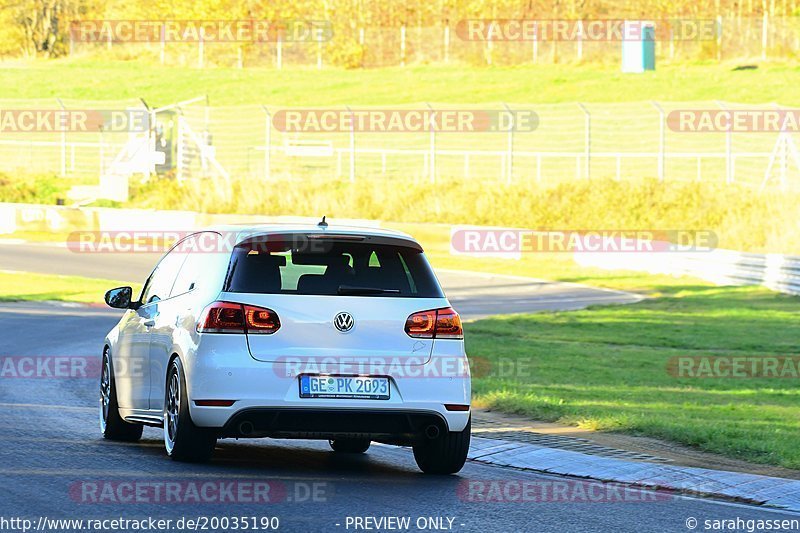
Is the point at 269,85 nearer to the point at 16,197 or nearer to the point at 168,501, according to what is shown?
the point at 16,197

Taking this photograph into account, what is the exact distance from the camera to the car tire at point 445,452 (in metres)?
9.80

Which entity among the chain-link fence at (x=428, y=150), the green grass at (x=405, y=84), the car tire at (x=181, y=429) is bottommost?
the car tire at (x=181, y=429)

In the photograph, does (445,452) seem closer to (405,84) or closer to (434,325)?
(434,325)

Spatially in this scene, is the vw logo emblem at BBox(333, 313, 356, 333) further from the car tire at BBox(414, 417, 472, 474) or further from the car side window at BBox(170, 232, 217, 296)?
the car side window at BBox(170, 232, 217, 296)

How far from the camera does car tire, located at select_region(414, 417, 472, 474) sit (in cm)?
980

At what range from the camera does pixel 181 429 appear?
9539 millimetres

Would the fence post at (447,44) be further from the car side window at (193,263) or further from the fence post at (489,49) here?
the car side window at (193,263)

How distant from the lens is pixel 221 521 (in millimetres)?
7855

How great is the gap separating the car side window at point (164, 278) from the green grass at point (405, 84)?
163 ft

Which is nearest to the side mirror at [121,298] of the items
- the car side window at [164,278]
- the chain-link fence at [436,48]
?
the car side window at [164,278]

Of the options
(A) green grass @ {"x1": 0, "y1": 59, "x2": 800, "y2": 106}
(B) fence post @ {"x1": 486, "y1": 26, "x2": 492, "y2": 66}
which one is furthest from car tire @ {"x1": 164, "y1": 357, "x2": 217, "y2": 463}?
(B) fence post @ {"x1": 486, "y1": 26, "x2": 492, "y2": 66}

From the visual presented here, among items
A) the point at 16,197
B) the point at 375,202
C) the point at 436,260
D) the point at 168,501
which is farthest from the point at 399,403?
the point at 16,197

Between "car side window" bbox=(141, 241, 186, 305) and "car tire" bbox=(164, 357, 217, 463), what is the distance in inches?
37.8

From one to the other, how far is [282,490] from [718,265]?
2332cm
